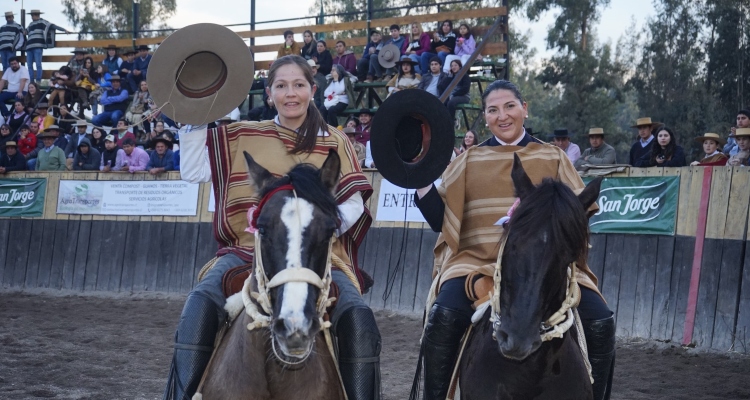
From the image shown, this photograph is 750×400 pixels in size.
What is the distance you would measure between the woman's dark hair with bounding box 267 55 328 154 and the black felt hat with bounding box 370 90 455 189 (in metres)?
0.31

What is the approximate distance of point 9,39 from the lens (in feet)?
79.9

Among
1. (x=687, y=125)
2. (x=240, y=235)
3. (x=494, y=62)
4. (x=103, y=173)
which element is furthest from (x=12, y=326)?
(x=687, y=125)

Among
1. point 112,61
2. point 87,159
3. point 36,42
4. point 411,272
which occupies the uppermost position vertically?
point 36,42

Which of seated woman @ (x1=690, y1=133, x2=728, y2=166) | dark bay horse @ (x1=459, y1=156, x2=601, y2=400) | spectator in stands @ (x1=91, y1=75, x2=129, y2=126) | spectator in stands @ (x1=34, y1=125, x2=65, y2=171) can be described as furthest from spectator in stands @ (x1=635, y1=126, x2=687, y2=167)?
spectator in stands @ (x1=91, y1=75, x2=129, y2=126)

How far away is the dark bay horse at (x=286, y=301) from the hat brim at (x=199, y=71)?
0.81 m

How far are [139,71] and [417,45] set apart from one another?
714 cm

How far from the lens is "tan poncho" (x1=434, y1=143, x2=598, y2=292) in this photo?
469 centimetres

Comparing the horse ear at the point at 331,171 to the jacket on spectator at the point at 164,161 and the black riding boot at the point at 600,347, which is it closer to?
the black riding boot at the point at 600,347

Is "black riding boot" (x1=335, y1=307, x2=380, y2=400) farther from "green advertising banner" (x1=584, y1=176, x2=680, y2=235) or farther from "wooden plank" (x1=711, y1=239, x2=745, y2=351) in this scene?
"wooden plank" (x1=711, y1=239, x2=745, y2=351)

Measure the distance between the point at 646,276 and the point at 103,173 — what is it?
Answer: 31.2ft

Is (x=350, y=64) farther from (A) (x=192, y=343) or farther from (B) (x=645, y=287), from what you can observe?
(A) (x=192, y=343)

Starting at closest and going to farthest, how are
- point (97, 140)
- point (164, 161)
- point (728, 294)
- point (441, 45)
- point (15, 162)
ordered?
point (728, 294), point (164, 161), point (15, 162), point (97, 140), point (441, 45)

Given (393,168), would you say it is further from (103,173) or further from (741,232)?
(103,173)

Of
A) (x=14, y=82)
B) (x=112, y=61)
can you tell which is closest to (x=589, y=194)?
(x=112, y=61)
